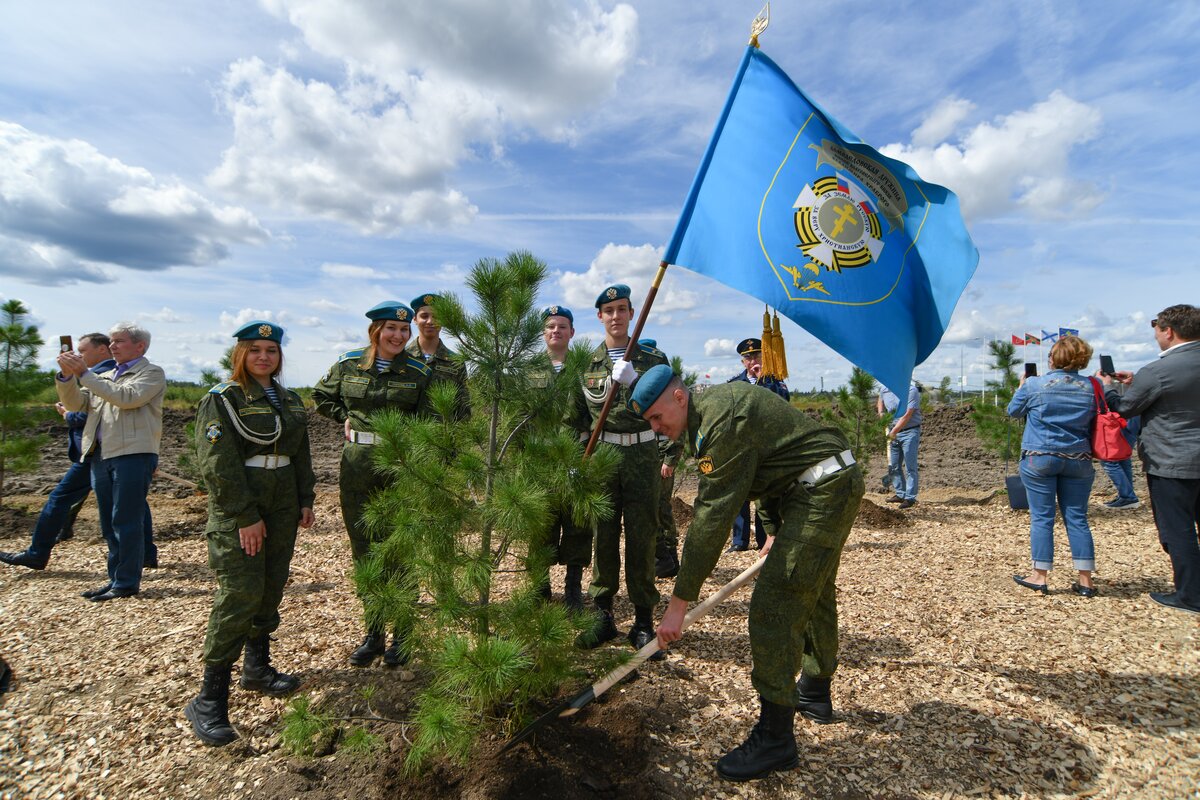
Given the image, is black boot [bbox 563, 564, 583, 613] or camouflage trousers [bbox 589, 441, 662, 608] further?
black boot [bbox 563, 564, 583, 613]

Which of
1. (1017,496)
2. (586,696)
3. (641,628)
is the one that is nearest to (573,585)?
(641,628)

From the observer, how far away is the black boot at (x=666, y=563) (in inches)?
225

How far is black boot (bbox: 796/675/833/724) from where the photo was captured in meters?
3.24

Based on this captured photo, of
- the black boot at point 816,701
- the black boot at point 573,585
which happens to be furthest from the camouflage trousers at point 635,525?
the black boot at point 816,701

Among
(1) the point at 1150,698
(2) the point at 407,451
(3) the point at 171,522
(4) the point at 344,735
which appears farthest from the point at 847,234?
(3) the point at 171,522

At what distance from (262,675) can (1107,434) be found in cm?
617

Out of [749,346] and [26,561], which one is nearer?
[26,561]

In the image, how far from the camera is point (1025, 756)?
2926 millimetres

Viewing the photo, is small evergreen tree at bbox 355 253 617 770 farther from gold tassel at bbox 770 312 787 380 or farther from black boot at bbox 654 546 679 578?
black boot at bbox 654 546 679 578

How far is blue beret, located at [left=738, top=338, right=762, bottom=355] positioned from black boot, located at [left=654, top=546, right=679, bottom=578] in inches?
89.8

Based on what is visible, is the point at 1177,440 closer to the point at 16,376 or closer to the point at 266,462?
the point at 266,462

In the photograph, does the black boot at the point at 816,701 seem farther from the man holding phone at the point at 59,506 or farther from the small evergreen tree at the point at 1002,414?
the small evergreen tree at the point at 1002,414

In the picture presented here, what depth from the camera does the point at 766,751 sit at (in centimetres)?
279

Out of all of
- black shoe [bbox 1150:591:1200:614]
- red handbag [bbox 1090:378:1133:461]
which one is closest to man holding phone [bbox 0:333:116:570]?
red handbag [bbox 1090:378:1133:461]
